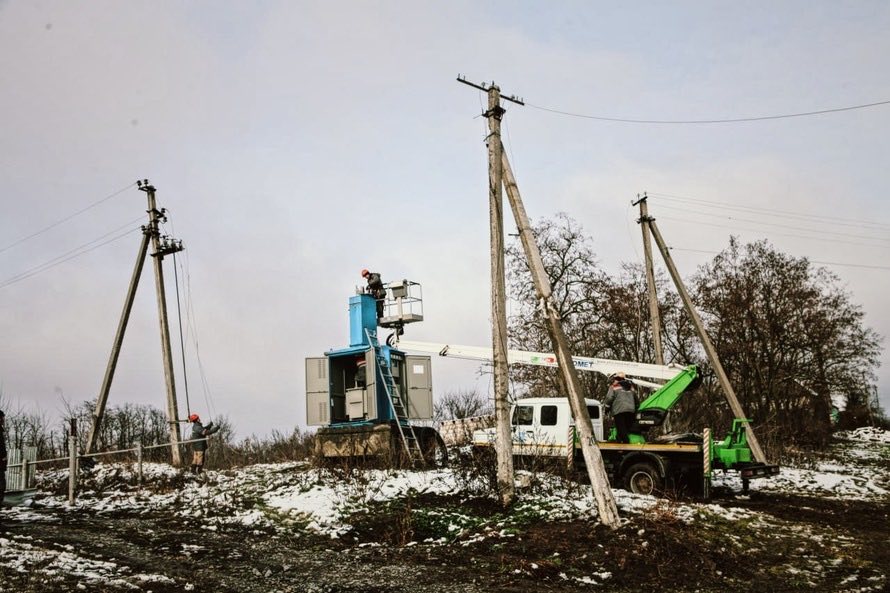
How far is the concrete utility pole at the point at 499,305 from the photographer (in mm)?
Result: 13000

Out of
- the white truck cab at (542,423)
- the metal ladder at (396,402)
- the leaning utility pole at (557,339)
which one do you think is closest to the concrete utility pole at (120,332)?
the metal ladder at (396,402)

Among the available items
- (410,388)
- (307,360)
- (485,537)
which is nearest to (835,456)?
(410,388)

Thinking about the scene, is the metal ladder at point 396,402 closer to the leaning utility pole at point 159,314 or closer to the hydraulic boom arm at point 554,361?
the hydraulic boom arm at point 554,361

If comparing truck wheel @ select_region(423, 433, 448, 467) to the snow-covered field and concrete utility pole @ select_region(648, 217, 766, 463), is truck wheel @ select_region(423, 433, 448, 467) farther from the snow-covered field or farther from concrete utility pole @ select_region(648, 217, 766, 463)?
concrete utility pole @ select_region(648, 217, 766, 463)

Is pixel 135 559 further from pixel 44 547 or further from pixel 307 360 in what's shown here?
pixel 307 360

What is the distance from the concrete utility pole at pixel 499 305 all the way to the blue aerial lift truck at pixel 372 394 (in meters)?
5.34

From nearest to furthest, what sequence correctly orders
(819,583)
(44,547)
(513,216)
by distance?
(819,583) → (44,547) → (513,216)

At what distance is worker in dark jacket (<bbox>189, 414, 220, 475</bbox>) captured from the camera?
20.1m

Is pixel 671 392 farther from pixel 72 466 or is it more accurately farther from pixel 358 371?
pixel 72 466

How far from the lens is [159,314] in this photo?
25.0 meters

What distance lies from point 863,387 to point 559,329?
30.3 m

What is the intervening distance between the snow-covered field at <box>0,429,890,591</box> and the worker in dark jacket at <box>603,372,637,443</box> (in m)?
Result: 1.76

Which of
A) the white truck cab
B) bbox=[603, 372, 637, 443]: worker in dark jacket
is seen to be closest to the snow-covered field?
bbox=[603, 372, 637, 443]: worker in dark jacket

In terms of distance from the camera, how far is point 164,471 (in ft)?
64.7
